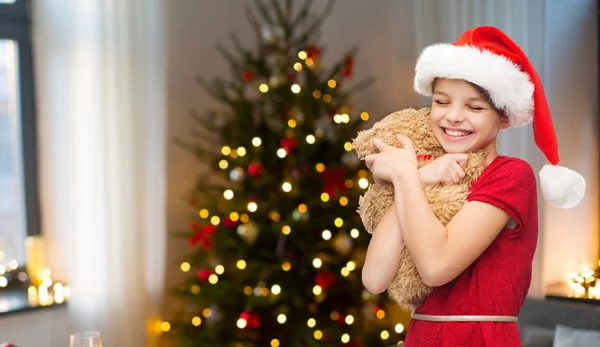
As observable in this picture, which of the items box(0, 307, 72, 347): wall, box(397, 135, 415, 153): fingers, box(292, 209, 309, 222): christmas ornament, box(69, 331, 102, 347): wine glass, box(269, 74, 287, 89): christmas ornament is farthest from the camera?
box(269, 74, 287, 89): christmas ornament

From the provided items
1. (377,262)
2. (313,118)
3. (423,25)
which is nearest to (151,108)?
(313,118)

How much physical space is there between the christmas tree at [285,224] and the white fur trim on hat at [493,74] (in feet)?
6.29

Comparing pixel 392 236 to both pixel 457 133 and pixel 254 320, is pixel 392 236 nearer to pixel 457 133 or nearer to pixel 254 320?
pixel 457 133

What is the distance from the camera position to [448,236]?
126 centimetres

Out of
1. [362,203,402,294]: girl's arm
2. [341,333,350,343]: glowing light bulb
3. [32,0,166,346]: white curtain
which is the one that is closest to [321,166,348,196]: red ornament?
[341,333,350,343]: glowing light bulb

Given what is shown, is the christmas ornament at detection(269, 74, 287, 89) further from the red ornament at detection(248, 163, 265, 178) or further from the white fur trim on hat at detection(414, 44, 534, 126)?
the white fur trim on hat at detection(414, 44, 534, 126)

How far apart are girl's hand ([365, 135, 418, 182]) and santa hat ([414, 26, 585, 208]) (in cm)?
15

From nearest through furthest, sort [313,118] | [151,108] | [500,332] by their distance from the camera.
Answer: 1. [500,332]
2. [313,118]
3. [151,108]

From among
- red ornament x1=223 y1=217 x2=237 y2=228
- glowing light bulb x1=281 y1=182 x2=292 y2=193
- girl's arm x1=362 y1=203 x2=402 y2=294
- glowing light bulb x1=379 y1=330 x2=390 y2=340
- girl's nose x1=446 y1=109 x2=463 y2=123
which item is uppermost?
girl's nose x1=446 y1=109 x2=463 y2=123

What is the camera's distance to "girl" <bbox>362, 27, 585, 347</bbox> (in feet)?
4.12

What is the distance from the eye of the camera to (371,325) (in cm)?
345

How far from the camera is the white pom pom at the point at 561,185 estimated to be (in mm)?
1367

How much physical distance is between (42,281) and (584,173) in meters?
2.69

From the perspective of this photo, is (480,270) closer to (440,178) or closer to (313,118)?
(440,178)
